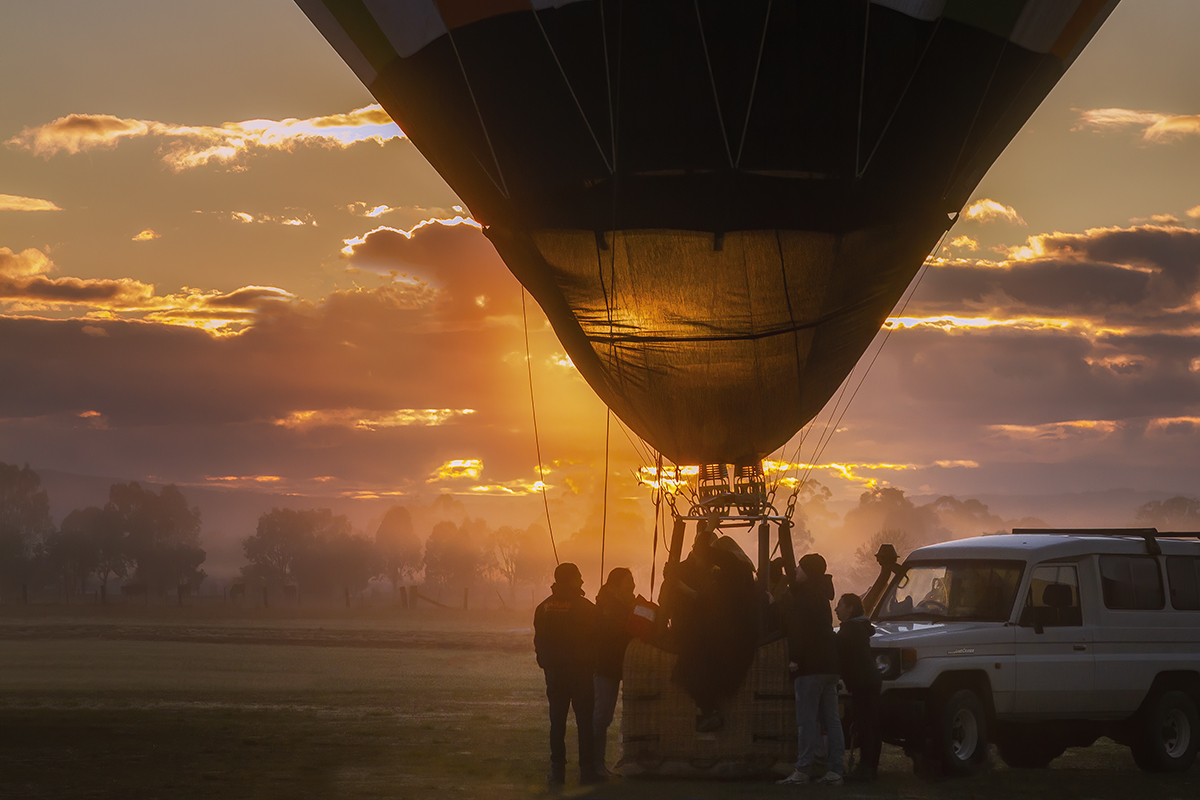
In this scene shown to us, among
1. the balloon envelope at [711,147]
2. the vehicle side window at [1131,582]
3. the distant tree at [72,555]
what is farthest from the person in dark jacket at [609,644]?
the distant tree at [72,555]

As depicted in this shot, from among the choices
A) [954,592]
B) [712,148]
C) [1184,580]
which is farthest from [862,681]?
[712,148]

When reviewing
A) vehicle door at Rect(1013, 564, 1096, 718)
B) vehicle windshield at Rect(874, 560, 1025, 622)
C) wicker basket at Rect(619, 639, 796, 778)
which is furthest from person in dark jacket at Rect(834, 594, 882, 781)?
vehicle door at Rect(1013, 564, 1096, 718)

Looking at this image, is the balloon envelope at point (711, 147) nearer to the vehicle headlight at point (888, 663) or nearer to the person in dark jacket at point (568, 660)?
the person in dark jacket at point (568, 660)

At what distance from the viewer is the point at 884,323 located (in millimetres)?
16375

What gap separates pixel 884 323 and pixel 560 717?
23.4 ft

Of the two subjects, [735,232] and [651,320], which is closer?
[735,232]

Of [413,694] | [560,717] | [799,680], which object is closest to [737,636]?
[799,680]

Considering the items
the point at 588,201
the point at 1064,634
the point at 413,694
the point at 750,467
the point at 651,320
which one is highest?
the point at 588,201

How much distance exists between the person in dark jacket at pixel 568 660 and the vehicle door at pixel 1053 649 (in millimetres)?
4461

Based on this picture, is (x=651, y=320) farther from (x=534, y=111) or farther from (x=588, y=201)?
(x=534, y=111)

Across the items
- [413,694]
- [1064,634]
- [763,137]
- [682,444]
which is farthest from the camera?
[413,694]

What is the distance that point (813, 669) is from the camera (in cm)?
1160

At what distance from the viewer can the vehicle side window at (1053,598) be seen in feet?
42.5

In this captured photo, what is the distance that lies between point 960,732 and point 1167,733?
3191 mm
